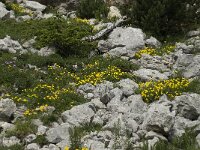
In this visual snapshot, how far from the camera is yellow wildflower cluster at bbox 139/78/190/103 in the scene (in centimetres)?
1084

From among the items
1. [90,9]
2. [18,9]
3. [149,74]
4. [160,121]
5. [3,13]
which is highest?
[160,121]

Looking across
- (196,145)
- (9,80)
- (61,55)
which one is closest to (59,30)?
(61,55)

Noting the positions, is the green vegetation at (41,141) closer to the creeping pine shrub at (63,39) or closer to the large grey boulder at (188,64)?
the large grey boulder at (188,64)

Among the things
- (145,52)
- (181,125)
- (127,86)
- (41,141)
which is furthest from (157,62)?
(41,141)

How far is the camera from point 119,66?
13.1 meters

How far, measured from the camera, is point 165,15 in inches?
623

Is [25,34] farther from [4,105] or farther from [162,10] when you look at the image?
[4,105]

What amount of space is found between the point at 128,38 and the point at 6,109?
6121mm

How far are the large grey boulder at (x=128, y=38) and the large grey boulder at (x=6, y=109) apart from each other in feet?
17.7

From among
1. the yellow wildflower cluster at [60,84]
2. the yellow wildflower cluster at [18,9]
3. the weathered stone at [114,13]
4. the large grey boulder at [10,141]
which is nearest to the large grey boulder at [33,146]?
the large grey boulder at [10,141]

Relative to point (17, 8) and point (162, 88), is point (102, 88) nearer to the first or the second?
point (162, 88)

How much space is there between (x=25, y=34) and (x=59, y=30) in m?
1.71

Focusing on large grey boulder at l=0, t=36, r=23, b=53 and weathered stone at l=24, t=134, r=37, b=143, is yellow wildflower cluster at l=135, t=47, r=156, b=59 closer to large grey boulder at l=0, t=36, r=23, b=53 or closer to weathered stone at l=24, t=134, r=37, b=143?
large grey boulder at l=0, t=36, r=23, b=53

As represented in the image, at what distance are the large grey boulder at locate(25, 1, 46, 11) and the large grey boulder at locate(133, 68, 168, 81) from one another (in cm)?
902
